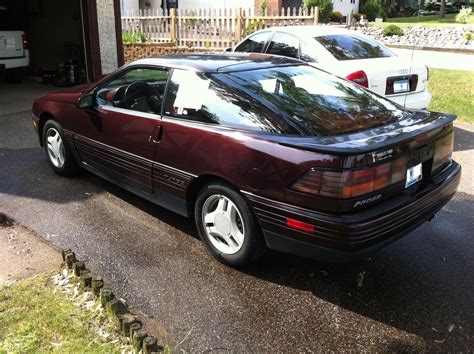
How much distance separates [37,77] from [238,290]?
12.1 metres

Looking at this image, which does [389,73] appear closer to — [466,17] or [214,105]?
[214,105]

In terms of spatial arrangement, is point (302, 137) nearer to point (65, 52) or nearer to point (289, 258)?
point (289, 258)

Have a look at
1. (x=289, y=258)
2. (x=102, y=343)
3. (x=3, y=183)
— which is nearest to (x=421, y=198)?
(x=289, y=258)

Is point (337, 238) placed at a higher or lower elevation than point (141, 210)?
higher

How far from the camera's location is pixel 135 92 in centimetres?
440

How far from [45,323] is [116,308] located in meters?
0.43

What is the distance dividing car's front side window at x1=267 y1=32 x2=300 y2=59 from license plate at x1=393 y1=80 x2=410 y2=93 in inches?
59.2

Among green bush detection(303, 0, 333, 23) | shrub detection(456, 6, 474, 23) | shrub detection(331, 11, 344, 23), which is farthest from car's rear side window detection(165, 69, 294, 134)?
shrub detection(456, 6, 474, 23)

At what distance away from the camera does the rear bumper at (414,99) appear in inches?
260

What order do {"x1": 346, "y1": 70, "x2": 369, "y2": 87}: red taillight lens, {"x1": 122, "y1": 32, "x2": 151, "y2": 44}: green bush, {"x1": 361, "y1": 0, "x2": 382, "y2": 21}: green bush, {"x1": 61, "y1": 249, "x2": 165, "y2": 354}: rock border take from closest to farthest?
{"x1": 61, "y1": 249, "x2": 165, "y2": 354}: rock border
{"x1": 346, "y1": 70, "x2": 369, "y2": 87}: red taillight lens
{"x1": 122, "y1": 32, "x2": 151, "y2": 44}: green bush
{"x1": 361, "y1": 0, "x2": 382, "y2": 21}: green bush

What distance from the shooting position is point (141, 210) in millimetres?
4590

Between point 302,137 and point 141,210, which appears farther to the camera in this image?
point 141,210

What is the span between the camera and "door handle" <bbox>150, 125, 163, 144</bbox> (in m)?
3.84

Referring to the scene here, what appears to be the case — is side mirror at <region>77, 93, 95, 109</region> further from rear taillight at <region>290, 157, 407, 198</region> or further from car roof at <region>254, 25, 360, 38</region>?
car roof at <region>254, 25, 360, 38</region>
